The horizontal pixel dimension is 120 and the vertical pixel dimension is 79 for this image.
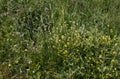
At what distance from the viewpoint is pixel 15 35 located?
402 centimetres

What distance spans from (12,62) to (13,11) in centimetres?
100

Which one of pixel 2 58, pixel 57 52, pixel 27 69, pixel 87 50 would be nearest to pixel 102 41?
pixel 87 50

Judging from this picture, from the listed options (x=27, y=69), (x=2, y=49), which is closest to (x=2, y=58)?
(x=2, y=49)

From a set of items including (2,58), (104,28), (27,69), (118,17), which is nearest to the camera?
(27,69)

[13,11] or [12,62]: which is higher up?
[13,11]

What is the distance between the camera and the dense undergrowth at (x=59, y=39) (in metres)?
3.64

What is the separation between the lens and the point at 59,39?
3.91 m

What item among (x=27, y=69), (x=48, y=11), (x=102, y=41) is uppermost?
(x=48, y=11)

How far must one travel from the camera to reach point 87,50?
3.72 metres

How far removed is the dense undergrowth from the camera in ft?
12.0

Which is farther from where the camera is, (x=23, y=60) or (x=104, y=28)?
(x=104, y=28)

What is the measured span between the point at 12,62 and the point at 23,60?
0.16m

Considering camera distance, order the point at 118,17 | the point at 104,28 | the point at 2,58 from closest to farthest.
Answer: the point at 2,58
the point at 104,28
the point at 118,17

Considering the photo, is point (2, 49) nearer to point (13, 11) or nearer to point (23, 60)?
point (23, 60)
